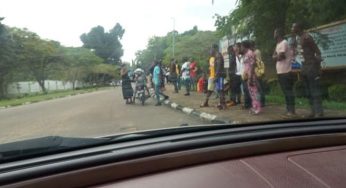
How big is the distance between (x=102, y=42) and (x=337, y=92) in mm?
8808

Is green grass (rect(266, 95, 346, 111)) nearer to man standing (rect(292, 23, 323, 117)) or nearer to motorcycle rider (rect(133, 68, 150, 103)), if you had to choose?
man standing (rect(292, 23, 323, 117))

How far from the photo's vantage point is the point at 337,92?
12273mm

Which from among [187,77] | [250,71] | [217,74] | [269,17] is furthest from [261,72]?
[187,77]

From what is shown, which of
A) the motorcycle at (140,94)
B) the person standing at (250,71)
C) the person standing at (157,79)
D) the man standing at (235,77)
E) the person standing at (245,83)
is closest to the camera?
the person standing at (250,71)

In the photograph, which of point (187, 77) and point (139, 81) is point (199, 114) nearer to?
point (139, 81)

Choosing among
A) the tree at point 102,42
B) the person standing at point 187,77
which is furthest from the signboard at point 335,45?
the tree at point 102,42

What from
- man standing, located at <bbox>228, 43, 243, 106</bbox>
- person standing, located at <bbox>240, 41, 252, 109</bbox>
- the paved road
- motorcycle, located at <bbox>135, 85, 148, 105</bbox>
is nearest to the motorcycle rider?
motorcycle, located at <bbox>135, 85, 148, 105</bbox>

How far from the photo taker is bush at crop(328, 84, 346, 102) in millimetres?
11899

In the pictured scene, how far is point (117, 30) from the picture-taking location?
3939 mm

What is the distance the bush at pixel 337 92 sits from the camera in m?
11.9

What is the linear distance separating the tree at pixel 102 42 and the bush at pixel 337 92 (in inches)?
319

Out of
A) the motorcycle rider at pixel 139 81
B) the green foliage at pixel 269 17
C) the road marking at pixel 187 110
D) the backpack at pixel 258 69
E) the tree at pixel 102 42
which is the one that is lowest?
the road marking at pixel 187 110

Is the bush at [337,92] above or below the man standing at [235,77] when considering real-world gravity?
below

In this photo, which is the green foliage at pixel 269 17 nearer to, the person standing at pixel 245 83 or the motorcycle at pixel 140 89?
the motorcycle at pixel 140 89
